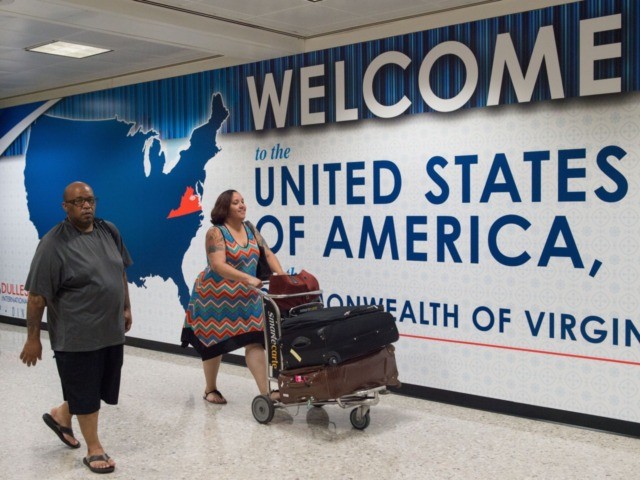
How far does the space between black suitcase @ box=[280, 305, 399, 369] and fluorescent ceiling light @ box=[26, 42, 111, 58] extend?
3438 mm

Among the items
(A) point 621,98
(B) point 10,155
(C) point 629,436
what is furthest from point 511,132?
(B) point 10,155

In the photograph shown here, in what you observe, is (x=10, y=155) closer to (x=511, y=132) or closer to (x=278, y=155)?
(x=278, y=155)

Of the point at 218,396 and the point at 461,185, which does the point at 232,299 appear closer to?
the point at 218,396

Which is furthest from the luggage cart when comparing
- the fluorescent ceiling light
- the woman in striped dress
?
the fluorescent ceiling light

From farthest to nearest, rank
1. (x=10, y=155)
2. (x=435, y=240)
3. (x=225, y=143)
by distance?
1. (x=10, y=155)
2. (x=225, y=143)
3. (x=435, y=240)

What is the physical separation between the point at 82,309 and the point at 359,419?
180 centimetres

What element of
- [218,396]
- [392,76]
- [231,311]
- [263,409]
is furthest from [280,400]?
[392,76]

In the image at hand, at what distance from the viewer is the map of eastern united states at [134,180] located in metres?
6.90

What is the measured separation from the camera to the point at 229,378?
5992 millimetres

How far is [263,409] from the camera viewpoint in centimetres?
464

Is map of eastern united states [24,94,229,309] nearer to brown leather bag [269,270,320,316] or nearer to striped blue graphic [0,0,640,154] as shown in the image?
striped blue graphic [0,0,640,154]

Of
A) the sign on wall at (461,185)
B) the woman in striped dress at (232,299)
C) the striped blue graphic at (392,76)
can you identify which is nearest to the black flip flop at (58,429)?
the woman in striped dress at (232,299)

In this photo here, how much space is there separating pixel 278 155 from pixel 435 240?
1664mm

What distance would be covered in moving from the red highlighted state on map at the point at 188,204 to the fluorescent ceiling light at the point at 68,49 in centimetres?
146
